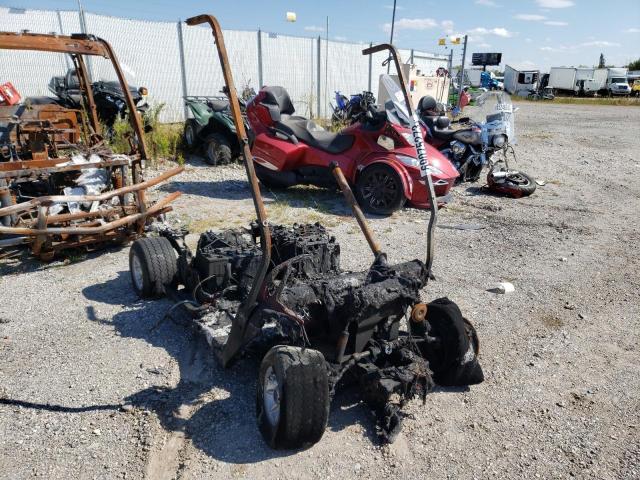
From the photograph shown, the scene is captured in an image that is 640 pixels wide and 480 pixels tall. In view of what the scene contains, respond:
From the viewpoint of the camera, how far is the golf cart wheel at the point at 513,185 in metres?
8.73

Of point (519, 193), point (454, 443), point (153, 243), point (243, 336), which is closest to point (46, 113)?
point (153, 243)

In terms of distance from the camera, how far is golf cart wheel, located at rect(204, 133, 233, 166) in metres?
10.2

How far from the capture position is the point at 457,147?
9305 mm

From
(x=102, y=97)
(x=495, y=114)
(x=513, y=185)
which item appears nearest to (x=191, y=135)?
(x=102, y=97)

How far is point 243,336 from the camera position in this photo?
3.11 meters

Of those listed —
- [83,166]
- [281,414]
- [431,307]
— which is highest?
[83,166]

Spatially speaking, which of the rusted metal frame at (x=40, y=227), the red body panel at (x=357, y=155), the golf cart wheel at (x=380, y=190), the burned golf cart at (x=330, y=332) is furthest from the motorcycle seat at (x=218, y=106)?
the burned golf cart at (x=330, y=332)

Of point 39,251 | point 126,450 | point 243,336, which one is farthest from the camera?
point 39,251

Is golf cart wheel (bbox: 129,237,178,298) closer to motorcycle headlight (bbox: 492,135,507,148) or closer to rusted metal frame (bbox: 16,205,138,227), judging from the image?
rusted metal frame (bbox: 16,205,138,227)

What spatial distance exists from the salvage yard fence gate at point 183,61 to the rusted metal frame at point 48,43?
5619 millimetres

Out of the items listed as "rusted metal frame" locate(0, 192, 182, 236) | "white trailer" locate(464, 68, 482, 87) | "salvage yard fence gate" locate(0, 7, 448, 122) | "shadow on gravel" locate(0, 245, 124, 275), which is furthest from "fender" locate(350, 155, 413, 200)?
"white trailer" locate(464, 68, 482, 87)

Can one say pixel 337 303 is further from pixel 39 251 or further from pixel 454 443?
pixel 39 251

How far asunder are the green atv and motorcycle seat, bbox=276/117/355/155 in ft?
7.11

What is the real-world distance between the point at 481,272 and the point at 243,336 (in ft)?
10.8
